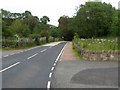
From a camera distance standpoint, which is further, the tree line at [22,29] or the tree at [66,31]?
the tree at [66,31]

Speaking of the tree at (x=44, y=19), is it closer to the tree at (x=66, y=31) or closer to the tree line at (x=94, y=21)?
the tree at (x=66, y=31)

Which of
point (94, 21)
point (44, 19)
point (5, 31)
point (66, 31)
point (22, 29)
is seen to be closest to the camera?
point (94, 21)

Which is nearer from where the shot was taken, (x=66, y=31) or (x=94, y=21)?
(x=94, y=21)

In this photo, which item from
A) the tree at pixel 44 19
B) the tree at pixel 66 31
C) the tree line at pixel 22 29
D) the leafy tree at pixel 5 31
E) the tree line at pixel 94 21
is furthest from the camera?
the tree at pixel 44 19

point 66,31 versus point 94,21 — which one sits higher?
point 94,21

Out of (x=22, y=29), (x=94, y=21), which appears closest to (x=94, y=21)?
(x=94, y=21)

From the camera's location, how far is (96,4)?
60219 mm

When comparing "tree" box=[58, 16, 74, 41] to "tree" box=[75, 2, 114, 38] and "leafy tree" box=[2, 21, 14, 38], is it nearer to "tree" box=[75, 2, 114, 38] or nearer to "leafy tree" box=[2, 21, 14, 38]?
"tree" box=[75, 2, 114, 38]

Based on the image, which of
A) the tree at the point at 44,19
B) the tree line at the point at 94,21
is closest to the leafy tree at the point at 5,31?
the tree line at the point at 94,21

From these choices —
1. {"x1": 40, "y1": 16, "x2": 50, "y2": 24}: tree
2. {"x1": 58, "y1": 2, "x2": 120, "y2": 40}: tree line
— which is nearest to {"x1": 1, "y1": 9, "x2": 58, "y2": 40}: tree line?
{"x1": 40, "y1": 16, "x2": 50, "y2": 24}: tree

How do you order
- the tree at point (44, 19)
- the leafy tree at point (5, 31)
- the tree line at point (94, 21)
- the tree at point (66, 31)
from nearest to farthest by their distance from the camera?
the tree line at point (94, 21) < the leafy tree at point (5, 31) < the tree at point (66, 31) < the tree at point (44, 19)

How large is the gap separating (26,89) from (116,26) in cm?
2303

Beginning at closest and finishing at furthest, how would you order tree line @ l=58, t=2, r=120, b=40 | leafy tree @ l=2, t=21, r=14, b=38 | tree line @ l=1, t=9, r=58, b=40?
1. tree line @ l=58, t=2, r=120, b=40
2. leafy tree @ l=2, t=21, r=14, b=38
3. tree line @ l=1, t=9, r=58, b=40

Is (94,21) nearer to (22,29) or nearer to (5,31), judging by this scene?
(5,31)
